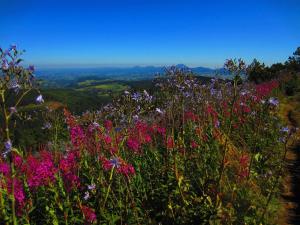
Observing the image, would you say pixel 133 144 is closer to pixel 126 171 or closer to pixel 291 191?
pixel 126 171

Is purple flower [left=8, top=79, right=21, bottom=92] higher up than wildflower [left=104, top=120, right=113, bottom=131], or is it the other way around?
purple flower [left=8, top=79, right=21, bottom=92]

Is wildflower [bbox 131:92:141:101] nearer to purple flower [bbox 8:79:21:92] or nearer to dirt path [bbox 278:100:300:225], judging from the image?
purple flower [bbox 8:79:21:92]

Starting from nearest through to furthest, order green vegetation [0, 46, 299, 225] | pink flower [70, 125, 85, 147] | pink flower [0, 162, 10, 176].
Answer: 1. green vegetation [0, 46, 299, 225]
2. pink flower [0, 162, 10, 176]
3. pink flower [70, 125, 85, 147]

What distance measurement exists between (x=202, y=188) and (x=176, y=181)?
1.61ft

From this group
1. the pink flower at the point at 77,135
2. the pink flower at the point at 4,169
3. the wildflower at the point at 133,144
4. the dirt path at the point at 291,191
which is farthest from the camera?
the wildflower at the point at 133,144

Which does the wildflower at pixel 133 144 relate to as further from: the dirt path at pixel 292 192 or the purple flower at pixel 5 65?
the purple flower at pixel 5 65

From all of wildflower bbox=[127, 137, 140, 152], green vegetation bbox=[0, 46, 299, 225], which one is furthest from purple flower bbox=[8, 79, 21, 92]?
wildflower bbox=[127, 137, 140, 152]

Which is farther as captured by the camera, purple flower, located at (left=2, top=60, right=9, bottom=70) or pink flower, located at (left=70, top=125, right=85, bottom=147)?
pink flower, located at (left=70, top=125, right=85, bottom=147)

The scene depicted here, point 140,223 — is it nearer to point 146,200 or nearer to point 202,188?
point 146,200

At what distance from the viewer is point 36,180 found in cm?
489

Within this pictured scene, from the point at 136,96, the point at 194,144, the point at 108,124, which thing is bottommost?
the point at 194,144

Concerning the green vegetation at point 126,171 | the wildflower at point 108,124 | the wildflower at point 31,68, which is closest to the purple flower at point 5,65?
the green vegetation at point 126,171

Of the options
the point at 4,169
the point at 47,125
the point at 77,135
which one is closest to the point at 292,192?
the point at 77,135

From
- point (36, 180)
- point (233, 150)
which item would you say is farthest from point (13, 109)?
point (233, 150)
